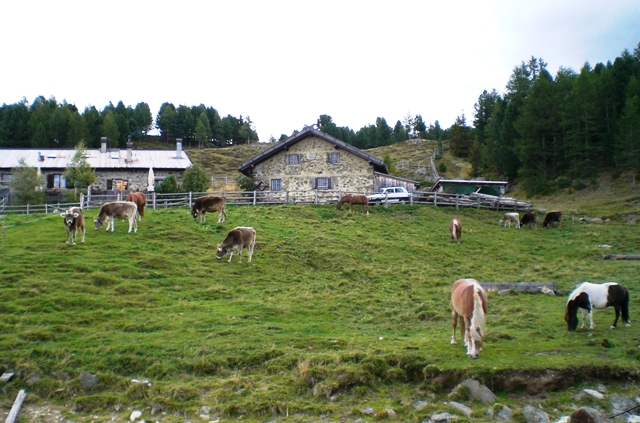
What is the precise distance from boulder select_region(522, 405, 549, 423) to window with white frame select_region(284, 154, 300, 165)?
106 ft

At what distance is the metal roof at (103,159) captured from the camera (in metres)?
50.2

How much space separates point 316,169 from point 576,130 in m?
29.4

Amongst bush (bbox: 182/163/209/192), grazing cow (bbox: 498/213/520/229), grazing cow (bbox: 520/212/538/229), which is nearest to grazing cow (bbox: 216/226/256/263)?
grazing cow (bbox: 498/213/520/229)

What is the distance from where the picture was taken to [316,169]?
40.2 m

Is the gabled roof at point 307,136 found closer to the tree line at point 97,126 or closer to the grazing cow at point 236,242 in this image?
the grazing cow at point 236,242

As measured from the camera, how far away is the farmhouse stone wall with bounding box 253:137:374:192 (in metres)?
39.7

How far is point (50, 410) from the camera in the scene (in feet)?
32.5

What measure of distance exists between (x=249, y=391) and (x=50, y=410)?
3646 millimetres

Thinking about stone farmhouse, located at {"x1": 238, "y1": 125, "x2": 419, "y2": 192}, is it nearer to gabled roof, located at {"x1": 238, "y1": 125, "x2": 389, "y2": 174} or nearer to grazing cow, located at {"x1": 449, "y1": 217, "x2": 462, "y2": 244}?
gabled roof, located at {"x1": 238, "y1": 125, "x2": 389, "y2": 174}

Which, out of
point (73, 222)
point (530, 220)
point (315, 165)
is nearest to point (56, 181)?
point (315, 165)

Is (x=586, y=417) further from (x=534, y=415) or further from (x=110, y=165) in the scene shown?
(x=110, y=165)

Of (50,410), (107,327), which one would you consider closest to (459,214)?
(107,327)

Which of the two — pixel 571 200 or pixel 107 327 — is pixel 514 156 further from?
pixel 107 327

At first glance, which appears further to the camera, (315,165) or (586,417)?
(315,165)
